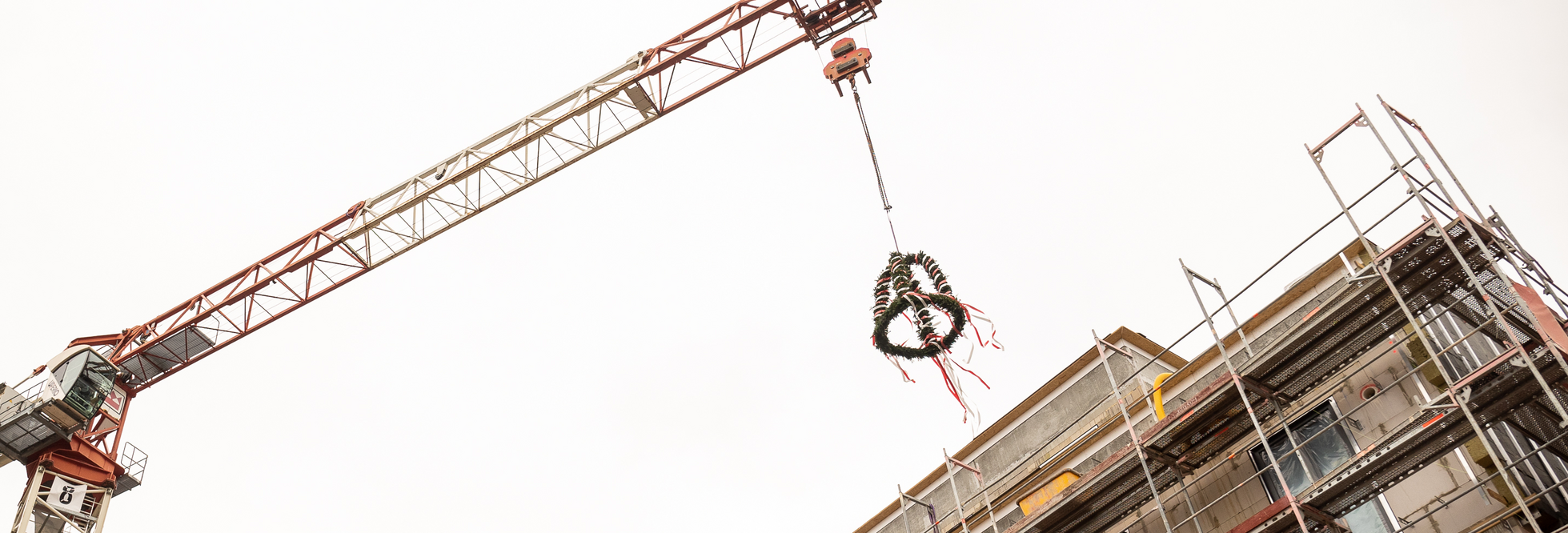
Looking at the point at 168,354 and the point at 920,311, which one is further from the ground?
the point at 168,354

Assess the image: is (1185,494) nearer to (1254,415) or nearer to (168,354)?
(1254,415)

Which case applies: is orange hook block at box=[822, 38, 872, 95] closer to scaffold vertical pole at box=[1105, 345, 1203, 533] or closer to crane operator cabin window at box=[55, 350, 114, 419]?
scaffold vertical pole at box=[1105, 345, 1203, 533]

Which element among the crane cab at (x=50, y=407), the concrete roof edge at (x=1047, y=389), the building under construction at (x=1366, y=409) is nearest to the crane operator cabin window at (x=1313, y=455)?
the building under construction at (x=1366, y=409)

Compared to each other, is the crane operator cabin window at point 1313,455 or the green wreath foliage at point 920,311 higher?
the green wreath foliage at point 920,311

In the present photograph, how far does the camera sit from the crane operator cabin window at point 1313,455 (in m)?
17.0

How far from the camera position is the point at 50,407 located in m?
33.5

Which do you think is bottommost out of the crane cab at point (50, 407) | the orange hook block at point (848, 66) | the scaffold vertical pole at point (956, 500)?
the scaffold vertical pole at point (956, 500)

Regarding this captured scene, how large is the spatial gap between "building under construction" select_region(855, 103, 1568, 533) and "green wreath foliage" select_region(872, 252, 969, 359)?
10.8 feet

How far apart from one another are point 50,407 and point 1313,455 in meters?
32.5

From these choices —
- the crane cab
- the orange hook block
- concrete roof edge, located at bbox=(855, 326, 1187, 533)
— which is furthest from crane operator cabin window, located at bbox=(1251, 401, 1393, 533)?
the crane cab

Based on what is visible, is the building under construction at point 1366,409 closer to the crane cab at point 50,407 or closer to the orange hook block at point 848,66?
the orange hook block at point 848,66

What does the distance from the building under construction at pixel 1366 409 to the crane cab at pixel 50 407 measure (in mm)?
26531

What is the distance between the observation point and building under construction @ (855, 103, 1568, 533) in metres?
14.8

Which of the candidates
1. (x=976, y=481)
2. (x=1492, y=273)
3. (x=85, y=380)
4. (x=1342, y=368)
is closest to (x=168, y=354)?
(x=85, y=380)
